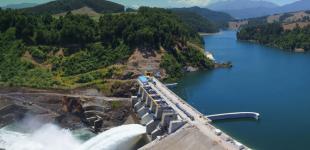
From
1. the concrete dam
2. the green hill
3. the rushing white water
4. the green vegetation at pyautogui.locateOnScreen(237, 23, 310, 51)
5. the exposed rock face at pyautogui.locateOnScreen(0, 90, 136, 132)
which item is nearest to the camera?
the concrete dam

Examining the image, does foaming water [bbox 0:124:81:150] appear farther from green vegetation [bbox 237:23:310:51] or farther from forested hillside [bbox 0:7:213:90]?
green vegetation [bbox 237:23:310:51]

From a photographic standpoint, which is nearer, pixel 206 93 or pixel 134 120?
pixel 134 120

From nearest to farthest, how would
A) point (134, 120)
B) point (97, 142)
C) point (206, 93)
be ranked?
point (97, 142)
point (134, 120)
point (206, 93)

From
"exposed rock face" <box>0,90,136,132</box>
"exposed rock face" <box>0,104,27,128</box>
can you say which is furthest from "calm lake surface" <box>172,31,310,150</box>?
"exposed rock face" <box>0,104,27,128</box>

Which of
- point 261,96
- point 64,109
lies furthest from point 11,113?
point 261,96

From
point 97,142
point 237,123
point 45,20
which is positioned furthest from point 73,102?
point 45,20

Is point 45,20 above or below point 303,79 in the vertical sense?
above

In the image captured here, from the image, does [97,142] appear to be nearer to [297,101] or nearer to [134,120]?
[134,120]
